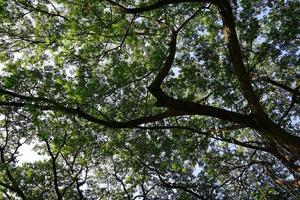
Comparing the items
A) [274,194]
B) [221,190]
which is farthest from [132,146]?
[274,194]

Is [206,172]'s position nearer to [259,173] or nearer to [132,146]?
[259,173]

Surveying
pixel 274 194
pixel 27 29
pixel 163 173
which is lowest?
pixel 274 194

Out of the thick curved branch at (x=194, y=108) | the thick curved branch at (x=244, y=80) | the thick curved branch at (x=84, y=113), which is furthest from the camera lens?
the thick curved branch at (x=84, y=113)

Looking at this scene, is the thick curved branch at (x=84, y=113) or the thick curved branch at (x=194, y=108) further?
the thick curved branch at (x=84, y=113)

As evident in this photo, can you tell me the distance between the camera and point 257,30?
33.8 ft

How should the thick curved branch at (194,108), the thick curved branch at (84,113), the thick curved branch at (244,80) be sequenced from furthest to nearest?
the thick curved branch at (84,113) < the thick curved branch at (194,108) < the thick curved branch at (244,80)

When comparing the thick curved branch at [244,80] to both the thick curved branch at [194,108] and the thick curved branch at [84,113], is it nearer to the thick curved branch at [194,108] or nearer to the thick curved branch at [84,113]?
the thick curved branch at [194,108]

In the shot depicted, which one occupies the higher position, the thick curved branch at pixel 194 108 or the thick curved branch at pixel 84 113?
the thick curved branch at pixel 84 113

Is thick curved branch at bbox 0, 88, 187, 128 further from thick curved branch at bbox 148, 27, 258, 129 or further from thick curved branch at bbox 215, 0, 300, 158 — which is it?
thick curved branch at bbox 215, 0, 300, 158

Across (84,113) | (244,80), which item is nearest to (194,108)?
(244,80)

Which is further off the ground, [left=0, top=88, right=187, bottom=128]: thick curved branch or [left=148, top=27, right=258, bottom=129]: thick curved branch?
[left=0, top=88, right=187, bottom=128]: thick curved branch

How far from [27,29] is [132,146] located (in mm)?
5561

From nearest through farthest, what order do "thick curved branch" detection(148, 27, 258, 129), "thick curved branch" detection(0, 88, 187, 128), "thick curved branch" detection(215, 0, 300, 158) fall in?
"thick curved branch" detection(215, 0, 300, 158)
"thick curved branch" detection(148, 27, 258, 129)
"thick curved branch" detection(0, 88, 187, 128)

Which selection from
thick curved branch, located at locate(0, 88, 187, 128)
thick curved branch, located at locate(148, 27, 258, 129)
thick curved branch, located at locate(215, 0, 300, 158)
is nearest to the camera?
thick curved branch, located at locate(215, 0, 300, 158)
